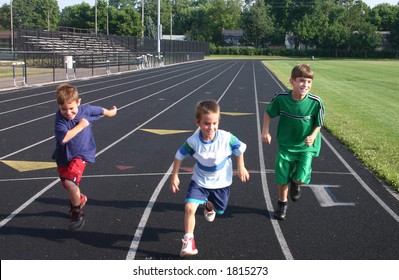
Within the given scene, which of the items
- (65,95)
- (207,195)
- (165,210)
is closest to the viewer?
(207,195)

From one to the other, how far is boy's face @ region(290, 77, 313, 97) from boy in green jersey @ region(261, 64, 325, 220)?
0.04 ft

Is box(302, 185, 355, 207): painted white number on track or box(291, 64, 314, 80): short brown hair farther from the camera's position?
box(302, 185, 355, 207): painted white number on track

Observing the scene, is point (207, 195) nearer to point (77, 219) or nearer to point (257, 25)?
point (77, 219)

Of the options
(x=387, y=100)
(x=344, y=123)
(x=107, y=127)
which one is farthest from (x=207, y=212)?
(x=387, y=100)

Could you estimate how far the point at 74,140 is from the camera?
213 inches

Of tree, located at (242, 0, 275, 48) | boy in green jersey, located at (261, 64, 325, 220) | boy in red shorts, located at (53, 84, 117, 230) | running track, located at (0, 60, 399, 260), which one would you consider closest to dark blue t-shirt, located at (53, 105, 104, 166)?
boy in red shorts, located at (53, 84, 117, 230)

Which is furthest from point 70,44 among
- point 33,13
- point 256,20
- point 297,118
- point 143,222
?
point 256,20

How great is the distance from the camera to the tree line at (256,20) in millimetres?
98375

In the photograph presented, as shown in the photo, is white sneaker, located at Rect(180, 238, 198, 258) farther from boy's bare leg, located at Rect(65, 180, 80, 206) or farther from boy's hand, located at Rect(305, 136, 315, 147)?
boy's hand, located at Rect(305, 136, 315, 147)

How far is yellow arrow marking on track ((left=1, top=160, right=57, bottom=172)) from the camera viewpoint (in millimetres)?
8219

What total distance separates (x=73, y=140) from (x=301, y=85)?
247 cm

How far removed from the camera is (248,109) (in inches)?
660

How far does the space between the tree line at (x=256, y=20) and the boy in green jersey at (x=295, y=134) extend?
79874 mm

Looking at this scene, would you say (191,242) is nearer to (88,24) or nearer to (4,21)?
(88,24)
